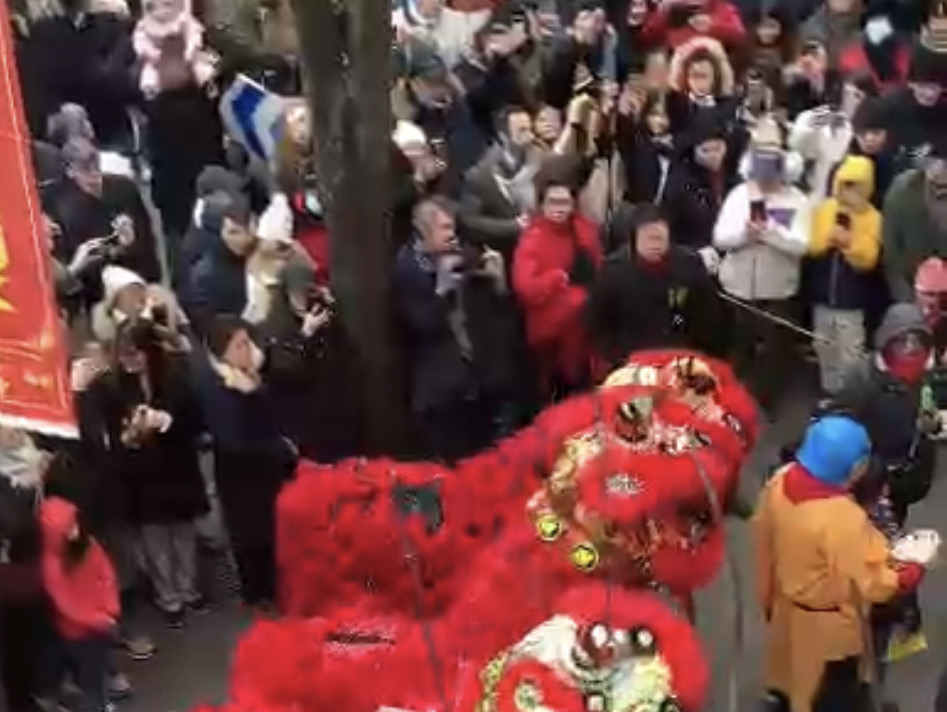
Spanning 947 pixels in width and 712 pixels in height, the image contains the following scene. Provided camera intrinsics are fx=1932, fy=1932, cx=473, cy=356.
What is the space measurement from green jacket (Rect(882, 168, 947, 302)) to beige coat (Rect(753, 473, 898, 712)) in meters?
1.71

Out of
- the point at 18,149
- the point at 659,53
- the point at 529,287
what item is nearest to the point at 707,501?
the point at 529,287

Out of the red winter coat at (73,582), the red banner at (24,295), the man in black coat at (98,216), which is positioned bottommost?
the red winter coat at (73,582)

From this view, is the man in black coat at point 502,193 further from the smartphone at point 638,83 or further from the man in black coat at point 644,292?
the smartphone at point 638,83

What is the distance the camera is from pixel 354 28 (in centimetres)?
655

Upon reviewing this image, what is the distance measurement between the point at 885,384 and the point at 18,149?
3009 millimetres

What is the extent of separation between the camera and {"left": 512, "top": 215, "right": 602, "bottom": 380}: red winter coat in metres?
7.23

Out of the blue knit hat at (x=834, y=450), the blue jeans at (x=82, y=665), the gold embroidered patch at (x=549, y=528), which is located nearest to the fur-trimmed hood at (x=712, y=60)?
A: the blue knit hat at (x=834, y=450)

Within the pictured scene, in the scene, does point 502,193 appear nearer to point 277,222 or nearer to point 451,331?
point 451,331

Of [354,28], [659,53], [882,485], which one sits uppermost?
[354,28]

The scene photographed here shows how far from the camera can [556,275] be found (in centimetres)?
723

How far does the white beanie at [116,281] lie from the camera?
665 centimetres

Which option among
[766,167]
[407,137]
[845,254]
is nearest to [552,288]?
[407,137]

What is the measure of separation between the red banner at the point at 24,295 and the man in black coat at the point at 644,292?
2807 mm

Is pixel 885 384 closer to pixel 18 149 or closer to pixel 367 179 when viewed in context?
pixel 367 179
